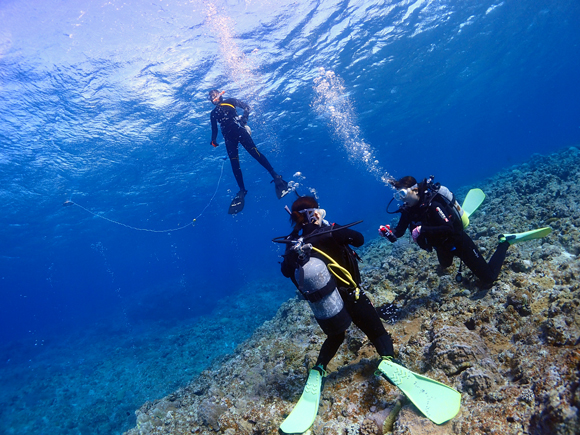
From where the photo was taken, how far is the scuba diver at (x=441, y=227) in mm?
3936

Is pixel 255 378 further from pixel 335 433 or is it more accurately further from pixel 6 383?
pixel 6 383

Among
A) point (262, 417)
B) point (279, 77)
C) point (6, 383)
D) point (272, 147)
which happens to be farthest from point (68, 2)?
point (6, 383)

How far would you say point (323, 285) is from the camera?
115 inches

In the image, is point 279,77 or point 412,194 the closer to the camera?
point 412,194

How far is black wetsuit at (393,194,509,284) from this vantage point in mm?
3930

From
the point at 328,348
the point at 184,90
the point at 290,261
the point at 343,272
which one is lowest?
the point at 328,348

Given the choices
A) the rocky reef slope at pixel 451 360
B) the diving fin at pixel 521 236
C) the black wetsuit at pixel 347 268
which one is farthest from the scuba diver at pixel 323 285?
the diving fin at pixel 521 236

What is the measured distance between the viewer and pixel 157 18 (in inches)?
439

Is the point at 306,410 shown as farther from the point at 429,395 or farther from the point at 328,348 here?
the point at 429,395

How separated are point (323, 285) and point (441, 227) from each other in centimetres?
215

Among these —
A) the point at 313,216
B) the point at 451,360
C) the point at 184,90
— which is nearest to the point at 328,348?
the point at 451,360

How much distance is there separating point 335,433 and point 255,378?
7.96 ft

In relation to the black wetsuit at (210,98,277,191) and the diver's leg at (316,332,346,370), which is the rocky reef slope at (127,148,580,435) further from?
the black wetsuit at (210,98,277,191)

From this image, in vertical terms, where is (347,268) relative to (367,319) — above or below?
above
